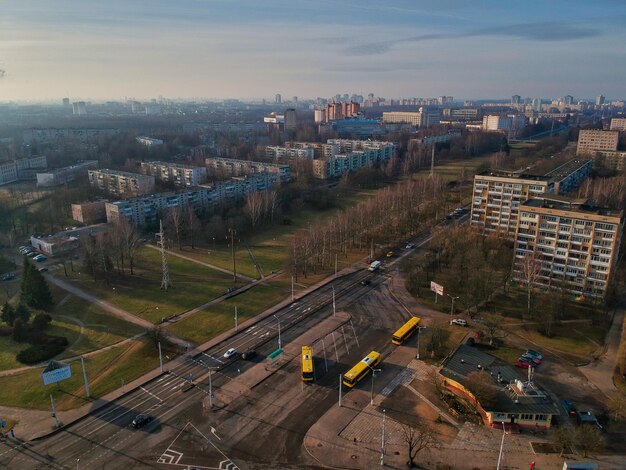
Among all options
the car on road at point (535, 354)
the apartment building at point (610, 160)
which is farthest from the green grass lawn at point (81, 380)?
the apartment building at point (610, 160)

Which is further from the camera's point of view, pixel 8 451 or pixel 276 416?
pixel 276 416

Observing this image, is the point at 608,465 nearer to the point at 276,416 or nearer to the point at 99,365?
the point at 276,416

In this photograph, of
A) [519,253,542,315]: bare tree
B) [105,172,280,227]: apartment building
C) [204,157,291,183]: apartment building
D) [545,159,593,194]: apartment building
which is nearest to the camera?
[519,253,542,315]: bare tree

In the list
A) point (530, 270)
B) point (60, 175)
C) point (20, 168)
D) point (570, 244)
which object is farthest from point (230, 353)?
point (20, 168)

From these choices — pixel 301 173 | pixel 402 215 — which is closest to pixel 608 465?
pixel 402 215

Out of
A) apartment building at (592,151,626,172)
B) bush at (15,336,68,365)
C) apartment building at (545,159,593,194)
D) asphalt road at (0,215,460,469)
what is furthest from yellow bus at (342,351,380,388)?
apartment building at (592,151,626,172)

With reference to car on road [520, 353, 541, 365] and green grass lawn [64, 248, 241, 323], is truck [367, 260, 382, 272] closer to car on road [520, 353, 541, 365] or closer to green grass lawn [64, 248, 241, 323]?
green grass lawn [64, 248, 241, 323]

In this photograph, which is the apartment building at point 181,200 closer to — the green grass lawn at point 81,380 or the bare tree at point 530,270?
the green grass lawn at point 81,380
